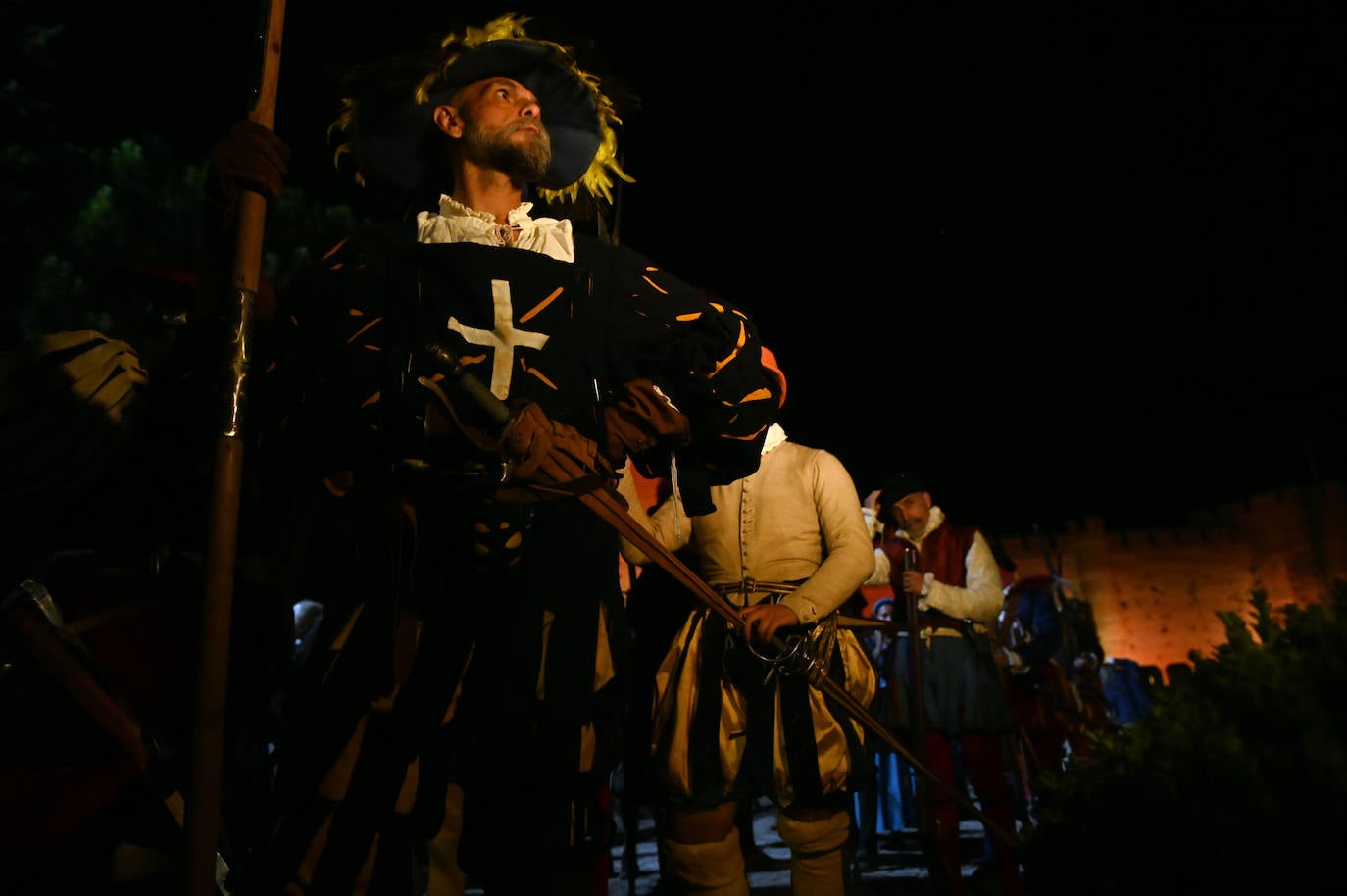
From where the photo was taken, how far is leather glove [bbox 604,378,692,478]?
7.48 feet

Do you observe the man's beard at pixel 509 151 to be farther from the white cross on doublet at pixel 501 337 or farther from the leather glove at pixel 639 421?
the leather glove at pixel 639 421

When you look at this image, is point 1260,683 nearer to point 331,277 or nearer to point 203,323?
point 331,277

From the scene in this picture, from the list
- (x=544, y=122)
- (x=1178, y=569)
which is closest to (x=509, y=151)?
(x=544, y=122)

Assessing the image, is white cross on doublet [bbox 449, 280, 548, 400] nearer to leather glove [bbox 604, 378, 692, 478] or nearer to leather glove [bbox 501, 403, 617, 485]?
leather glove [bbox 501, 403, 617, 485]

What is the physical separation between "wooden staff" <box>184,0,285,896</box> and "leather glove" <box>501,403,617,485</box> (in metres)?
0.65

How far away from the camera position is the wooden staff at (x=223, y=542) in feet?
5.86

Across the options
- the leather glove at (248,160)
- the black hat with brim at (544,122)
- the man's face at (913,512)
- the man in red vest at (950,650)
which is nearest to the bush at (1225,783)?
the leather glove at (248,160)

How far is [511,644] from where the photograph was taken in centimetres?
198

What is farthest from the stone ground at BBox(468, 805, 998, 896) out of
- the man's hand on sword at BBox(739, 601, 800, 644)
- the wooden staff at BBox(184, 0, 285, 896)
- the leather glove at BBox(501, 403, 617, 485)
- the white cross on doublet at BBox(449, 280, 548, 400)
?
the white cross on doublet at BBox(449, 280, 548, 400)

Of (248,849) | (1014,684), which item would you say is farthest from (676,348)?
(1014,684)

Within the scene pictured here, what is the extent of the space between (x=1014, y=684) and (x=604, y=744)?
18.4 ft

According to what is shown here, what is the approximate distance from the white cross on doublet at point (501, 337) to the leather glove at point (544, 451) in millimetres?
132

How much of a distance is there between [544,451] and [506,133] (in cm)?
109

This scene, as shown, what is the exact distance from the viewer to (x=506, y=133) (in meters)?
2.56
